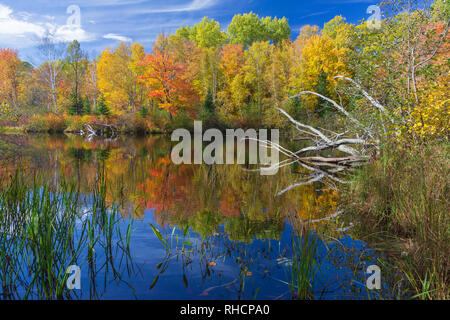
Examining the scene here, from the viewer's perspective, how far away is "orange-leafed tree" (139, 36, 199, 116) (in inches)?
1115

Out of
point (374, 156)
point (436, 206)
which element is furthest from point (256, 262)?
point (374, 156)

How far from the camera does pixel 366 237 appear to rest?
13.6ft

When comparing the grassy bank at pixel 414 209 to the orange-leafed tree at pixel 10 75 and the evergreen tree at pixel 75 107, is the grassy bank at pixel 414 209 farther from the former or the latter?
the orange-leafed tree at pixel 10 75

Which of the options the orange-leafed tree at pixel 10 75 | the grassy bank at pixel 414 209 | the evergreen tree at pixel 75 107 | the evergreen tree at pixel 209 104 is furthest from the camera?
the orange-leafed tree at pixel 10 75

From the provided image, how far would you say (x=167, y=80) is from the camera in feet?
93.3

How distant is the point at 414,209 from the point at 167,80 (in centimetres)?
2726

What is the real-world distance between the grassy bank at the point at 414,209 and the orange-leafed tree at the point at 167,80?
2469cm

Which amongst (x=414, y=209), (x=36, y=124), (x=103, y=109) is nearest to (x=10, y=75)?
(x=36, y=124)

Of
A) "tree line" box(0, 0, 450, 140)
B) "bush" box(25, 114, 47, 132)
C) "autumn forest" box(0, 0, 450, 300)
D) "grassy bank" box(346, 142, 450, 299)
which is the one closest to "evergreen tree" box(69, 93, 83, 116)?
"tree line" box(0, 0, 450, 140)

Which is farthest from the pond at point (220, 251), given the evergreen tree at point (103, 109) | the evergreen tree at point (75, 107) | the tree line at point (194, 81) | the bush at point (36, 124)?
the evergreen tree at point (75, 107)

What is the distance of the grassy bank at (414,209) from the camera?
2.71m

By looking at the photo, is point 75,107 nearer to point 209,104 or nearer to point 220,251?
point 209,104
